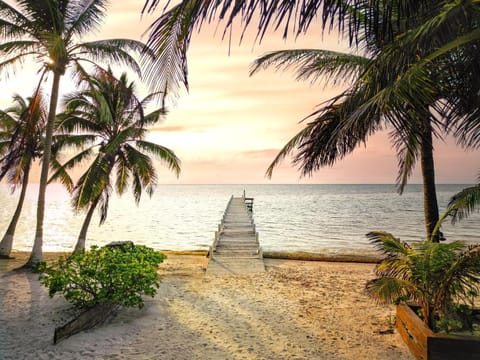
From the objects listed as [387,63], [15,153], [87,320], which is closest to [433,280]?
[387,63]

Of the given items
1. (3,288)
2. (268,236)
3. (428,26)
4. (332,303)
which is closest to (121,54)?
(3,288)

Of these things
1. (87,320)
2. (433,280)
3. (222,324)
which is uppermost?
(433,280)

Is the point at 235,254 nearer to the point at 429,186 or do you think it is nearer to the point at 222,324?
the point at 222,324

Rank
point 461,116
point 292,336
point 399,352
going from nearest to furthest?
point 461,116, point 399,352, point 292,336

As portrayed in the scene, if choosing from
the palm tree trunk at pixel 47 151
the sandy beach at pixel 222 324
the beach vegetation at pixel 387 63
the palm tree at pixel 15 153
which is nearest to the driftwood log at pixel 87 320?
the sandy beach at pixel 222 324

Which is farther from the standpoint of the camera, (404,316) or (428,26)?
(404,316)

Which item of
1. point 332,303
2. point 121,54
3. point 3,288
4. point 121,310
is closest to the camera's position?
point 121,310

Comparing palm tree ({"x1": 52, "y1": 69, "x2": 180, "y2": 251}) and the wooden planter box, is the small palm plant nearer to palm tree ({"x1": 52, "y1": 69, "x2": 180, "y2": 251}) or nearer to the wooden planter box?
the wooden planter box

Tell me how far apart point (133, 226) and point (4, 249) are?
24.6 metres

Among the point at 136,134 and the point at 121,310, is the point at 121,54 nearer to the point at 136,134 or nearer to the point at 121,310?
the point at 136,134

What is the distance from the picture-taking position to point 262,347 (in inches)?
232

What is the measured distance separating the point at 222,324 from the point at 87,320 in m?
2.45

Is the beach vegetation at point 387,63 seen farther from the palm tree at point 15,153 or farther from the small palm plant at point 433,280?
the palm tree at point 15,153

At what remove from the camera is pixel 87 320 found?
653 cm
